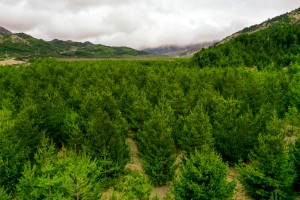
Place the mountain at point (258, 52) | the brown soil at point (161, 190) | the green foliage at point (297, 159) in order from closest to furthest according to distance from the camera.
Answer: the green foliage at point (297, 159) → the brown soil at point (161, 190) → the mountain at point (258, 52)

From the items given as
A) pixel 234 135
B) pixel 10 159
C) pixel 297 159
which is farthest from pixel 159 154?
pixel 10 159

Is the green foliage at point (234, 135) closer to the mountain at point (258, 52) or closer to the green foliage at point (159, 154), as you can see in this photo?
the green foliage at point (159, 154)

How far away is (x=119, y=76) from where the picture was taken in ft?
272

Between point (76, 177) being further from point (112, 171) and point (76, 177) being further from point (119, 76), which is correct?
point (119, 76)

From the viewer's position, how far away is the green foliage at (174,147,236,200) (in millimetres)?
25578

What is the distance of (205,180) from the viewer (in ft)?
85.0

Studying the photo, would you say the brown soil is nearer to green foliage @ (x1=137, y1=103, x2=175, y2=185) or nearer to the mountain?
green foliage @ (x1=137, y1=103, x2=175, y2=185)

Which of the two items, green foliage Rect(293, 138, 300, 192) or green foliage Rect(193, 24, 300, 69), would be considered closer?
green foliage Rect(293, 138, 300, 192)

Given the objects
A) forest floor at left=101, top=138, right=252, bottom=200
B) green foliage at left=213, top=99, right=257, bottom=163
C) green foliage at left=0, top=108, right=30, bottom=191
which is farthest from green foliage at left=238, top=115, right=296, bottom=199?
green foliage at left=0, top=108, right=30, bottom=191

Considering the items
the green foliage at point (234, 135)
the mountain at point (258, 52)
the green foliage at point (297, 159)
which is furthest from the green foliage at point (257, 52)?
the green foliage at point (297, 159)

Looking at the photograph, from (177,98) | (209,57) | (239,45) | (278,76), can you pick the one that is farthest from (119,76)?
(239,45)

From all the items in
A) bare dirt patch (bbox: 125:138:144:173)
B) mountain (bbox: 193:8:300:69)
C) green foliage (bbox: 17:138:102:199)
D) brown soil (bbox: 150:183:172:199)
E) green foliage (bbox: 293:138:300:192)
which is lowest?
brown soil (bbox: 150:183:172:199)

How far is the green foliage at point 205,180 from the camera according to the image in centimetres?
2558

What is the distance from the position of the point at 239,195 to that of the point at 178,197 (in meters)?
11.2
